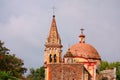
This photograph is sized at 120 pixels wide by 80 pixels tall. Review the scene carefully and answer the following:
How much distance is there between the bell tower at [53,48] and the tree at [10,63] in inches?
142

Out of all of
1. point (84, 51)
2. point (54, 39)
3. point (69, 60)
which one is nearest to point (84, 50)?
point (84, 51)

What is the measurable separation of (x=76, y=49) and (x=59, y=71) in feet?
35.7

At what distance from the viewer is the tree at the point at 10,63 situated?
5456 cm

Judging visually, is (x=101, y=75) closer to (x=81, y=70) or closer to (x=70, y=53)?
(x=70, y=53)

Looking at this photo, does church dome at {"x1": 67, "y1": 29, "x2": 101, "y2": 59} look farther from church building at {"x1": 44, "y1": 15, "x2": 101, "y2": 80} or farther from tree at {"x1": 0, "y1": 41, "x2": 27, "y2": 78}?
tree at {"x1": 0, "y1": 41, "x2": 27, "y2": 78}

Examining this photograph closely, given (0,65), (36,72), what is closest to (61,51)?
(0,65)

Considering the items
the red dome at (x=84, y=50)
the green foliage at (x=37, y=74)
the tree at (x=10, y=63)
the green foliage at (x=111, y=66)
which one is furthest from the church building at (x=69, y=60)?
the green foliage at (x=37, y=74)

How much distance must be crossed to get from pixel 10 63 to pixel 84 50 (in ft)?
36.4

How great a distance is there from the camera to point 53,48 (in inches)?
2377

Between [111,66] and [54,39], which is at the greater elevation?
[54,39]

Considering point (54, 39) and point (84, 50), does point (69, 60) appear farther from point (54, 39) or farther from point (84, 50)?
point (84, 50)

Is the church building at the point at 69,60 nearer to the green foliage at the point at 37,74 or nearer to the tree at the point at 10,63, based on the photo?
the tree at the point at 10,63

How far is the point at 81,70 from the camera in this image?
54.3m

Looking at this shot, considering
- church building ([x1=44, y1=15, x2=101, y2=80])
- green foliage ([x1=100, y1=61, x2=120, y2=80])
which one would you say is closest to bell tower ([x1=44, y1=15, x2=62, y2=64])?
church building ([x1=44, y1=15, x2=101, y2=80])
